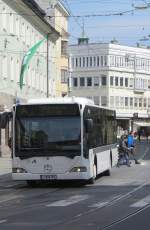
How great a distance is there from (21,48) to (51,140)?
33.0 m

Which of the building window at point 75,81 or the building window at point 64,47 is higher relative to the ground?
the building window at point 64,47

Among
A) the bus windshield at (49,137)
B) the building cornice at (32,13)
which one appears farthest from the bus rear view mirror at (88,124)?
the building cornice at (32,13)

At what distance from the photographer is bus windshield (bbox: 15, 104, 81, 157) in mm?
22906

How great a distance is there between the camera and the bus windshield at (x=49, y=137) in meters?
22.9

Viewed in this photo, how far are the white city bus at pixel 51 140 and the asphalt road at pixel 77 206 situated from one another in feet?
1.94

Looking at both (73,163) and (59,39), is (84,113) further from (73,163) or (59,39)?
(59,39)

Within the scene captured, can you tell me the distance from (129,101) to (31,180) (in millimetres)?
108851

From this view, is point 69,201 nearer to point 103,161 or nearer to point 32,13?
point 103,161

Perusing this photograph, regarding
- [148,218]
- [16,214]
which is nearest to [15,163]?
[16,214]

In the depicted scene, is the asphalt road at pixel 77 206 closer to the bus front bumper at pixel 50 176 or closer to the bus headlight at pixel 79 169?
the bus front bumper at pixel 50 176

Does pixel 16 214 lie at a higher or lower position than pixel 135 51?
lower

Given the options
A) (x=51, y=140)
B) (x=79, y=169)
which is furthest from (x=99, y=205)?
(x=51, y=140)

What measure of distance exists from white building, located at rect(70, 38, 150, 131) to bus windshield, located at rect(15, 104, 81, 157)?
102342 mm

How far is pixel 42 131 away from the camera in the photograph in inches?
910
